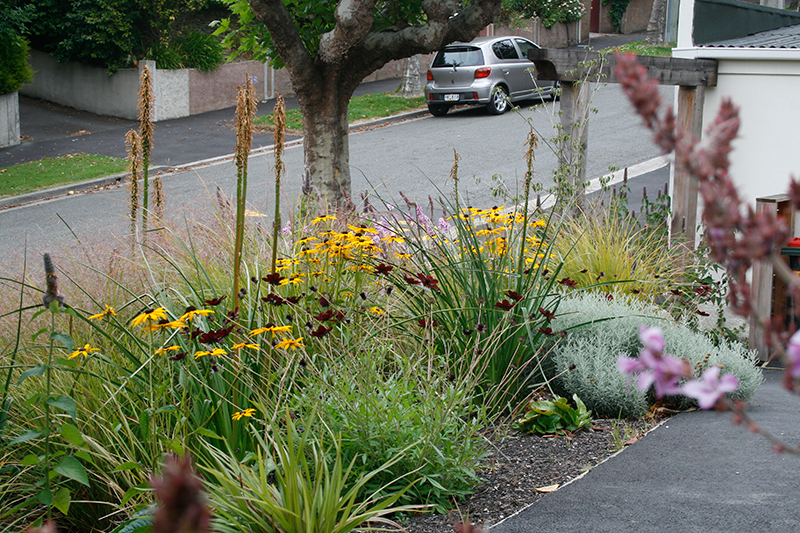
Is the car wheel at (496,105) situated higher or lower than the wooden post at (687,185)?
higher

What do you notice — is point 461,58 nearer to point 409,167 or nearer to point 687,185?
point 409,167

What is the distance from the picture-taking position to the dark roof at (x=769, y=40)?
7.38m

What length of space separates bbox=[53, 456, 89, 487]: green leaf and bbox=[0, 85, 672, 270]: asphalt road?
18.4 feet

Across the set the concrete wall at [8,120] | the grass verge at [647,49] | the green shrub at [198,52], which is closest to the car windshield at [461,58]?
the green shrub at [198,52]

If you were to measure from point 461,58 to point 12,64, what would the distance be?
10.5m

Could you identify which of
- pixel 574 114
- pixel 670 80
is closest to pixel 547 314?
pixel 574 114

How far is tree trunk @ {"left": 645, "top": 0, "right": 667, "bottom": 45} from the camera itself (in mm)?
33531

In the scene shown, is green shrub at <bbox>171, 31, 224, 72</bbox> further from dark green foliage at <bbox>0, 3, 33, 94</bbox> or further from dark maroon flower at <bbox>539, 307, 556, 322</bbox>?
dark maroon flower at <bbox>539, 307, 556, 322</bbox>

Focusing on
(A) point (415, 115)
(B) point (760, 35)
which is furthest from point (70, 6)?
(B) point (760, 35)

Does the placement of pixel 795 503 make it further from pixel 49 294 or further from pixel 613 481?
pixel 49 294

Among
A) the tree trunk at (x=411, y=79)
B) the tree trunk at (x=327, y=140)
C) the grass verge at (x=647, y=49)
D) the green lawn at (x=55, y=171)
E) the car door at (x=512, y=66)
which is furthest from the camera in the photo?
the grass verge at (x=647, y=49)

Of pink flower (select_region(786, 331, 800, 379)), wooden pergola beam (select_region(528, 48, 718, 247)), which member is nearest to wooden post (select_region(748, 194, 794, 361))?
wooden pergola beam (select_region(528, 48, 718, 247))

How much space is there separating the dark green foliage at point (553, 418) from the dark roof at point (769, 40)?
511 cm

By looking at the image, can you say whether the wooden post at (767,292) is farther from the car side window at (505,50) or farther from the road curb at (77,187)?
the car side window at (505,50)
